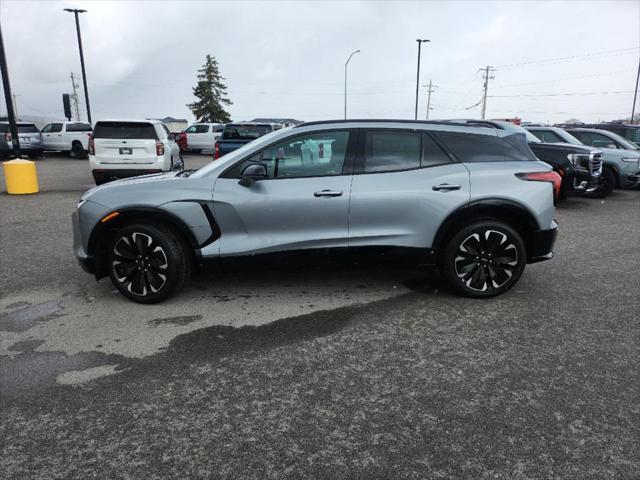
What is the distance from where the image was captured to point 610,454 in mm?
2574

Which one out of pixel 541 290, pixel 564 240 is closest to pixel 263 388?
pixel 541 290

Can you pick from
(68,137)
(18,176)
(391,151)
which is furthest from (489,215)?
(68,137)

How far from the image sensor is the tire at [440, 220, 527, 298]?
4.73 metres

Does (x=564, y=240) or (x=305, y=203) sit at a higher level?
(x=305, y=203)

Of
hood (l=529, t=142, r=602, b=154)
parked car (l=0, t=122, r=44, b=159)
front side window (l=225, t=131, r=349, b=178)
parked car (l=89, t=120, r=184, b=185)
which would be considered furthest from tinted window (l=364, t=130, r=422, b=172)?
parked car (l=0, t=122, r=44, b=159)

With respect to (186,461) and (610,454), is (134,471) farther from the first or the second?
(610,454)

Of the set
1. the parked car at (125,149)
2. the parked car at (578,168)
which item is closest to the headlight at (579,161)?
the parked car at (578,168)

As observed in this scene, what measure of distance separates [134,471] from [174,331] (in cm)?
175

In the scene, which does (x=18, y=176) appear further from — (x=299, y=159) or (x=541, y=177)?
(x=541, y=177)

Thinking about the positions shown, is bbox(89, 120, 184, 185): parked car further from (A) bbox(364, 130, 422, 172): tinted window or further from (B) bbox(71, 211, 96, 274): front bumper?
(A) bbox(364, 130, 422, 172): tinted window

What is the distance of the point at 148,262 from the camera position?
4.57 metres

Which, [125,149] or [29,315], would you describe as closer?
[29,315]

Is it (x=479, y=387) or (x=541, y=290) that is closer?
(x=479, y=387)

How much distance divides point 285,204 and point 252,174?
39cm
